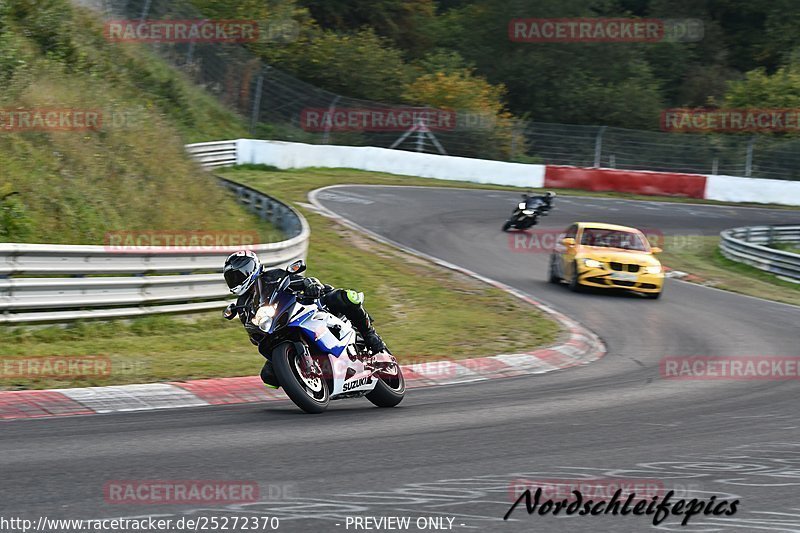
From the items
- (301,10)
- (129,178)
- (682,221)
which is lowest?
(682,221)

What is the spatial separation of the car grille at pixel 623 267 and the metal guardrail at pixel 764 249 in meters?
7.83

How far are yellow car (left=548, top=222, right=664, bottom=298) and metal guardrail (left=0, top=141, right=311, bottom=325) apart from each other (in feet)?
21.0

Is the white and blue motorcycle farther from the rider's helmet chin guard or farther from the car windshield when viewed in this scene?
the car windshield

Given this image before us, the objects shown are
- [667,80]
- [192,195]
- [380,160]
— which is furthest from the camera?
[667,80]

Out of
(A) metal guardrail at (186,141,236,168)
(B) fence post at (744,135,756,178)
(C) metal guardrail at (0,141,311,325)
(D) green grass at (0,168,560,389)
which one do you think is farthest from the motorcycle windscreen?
(B) fence post at (744,135,756,178)

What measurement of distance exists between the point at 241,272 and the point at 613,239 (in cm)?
1283

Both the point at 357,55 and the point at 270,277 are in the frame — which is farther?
the point at 357,55

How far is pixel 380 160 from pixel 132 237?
23508 millimetres

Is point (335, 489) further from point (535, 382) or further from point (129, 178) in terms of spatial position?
point (129, 178)

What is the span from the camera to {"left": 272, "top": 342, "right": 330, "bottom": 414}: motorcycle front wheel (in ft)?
26.1

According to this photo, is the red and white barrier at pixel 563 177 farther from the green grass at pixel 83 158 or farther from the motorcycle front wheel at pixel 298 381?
the motorcycle front wheel at pixel 298 381

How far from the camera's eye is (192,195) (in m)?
20.0

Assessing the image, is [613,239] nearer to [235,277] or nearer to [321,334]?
[321,334]

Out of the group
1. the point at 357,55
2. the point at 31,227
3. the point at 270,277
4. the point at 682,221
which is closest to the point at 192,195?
the point at 31,227
